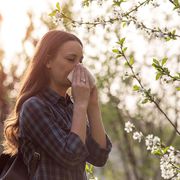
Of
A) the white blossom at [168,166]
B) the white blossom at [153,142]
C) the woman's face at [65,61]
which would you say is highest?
the woman's face at [65,61]

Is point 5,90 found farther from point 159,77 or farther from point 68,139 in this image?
point 68,139

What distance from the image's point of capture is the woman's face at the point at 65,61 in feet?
9.76

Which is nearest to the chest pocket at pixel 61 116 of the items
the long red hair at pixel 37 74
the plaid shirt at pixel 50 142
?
the plaid shirt at pixel 50 142

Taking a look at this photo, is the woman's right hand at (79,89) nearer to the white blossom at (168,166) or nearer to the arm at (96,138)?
the arm at (96,138)

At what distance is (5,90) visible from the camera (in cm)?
1124

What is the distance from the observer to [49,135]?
2.75m

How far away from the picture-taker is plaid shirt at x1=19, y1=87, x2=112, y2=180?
8.90 feet

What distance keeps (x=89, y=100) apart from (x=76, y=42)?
0.34 meters

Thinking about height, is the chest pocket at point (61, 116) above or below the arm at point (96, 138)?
above

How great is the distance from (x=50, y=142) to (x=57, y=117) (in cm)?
21

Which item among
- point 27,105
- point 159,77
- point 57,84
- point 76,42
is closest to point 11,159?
point 27,105

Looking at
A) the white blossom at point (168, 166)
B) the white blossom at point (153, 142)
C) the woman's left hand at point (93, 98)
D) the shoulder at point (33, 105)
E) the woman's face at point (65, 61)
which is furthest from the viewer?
the white blossom at point (153, 142)

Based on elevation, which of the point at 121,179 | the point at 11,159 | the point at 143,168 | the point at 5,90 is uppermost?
the point at 11,159

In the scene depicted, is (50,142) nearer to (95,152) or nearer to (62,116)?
(62,116)
